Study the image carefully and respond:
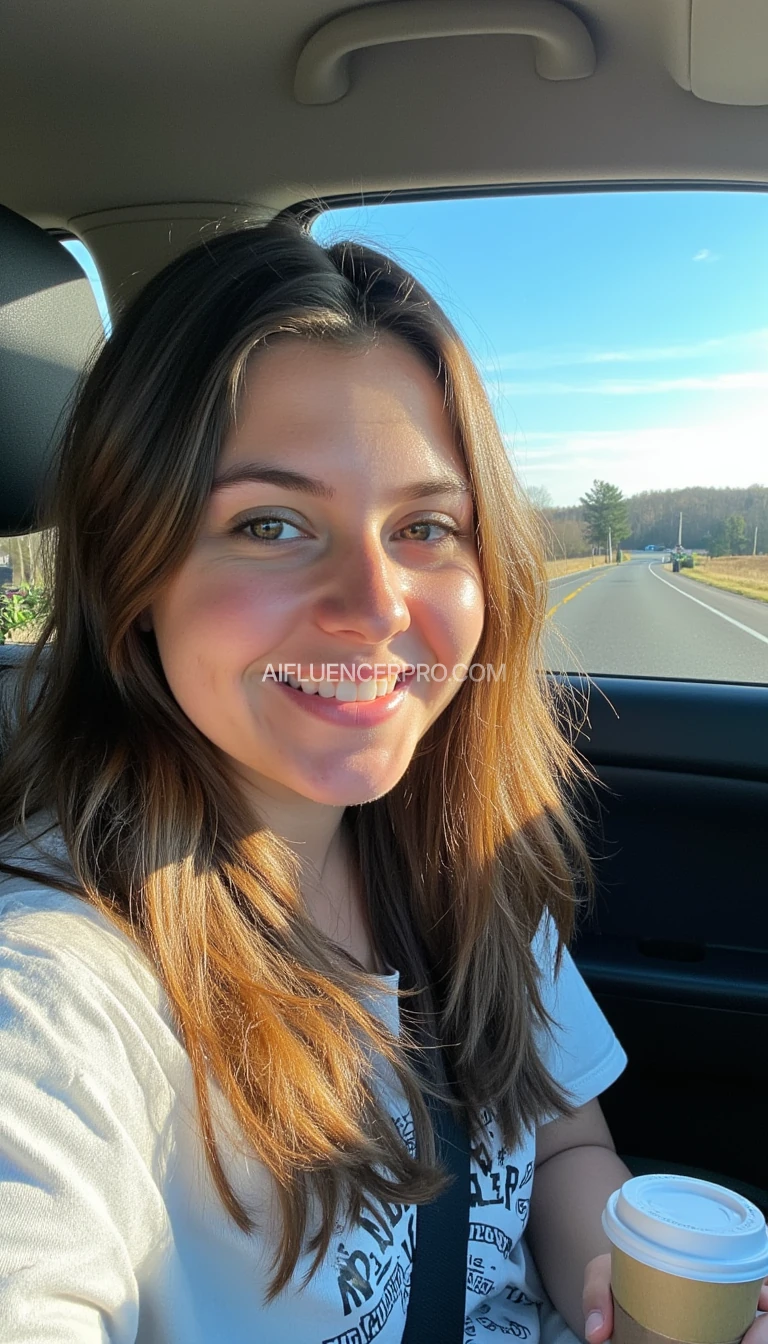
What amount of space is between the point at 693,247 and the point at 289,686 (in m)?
1.37

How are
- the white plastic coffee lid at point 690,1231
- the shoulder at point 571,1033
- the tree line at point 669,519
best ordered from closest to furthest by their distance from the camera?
the white plastic coffee lid at point 690,1231, the shoulder at point 571,1033, the tree line at point 669,519

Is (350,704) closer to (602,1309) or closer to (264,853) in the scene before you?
(264,853)

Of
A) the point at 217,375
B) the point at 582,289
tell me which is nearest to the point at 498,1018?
the point at 217,375

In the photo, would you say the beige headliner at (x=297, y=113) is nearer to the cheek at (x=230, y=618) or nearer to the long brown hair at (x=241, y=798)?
the long brown hair at (x=241, y=798)

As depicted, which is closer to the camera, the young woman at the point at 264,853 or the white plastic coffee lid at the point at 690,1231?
the white plastic coffee lid at the point at 690,1231

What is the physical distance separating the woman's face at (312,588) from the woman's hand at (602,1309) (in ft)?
1.85

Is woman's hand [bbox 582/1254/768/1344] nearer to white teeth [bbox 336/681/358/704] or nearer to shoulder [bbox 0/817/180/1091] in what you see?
shoulder [bbox 0/817/180/1091]

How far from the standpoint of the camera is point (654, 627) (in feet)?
7.57

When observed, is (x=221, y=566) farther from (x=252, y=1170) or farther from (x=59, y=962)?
(x=252, y=1170)

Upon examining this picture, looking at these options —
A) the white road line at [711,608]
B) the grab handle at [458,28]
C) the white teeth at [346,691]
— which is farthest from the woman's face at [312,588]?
the white road line at [711,608]

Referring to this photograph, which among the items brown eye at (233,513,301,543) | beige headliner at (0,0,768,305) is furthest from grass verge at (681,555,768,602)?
brown eye at (233,513,301,543)

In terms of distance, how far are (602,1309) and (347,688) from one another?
0.68 m

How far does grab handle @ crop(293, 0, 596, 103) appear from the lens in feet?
5.09

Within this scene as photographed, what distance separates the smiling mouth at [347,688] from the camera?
1.10 metres
